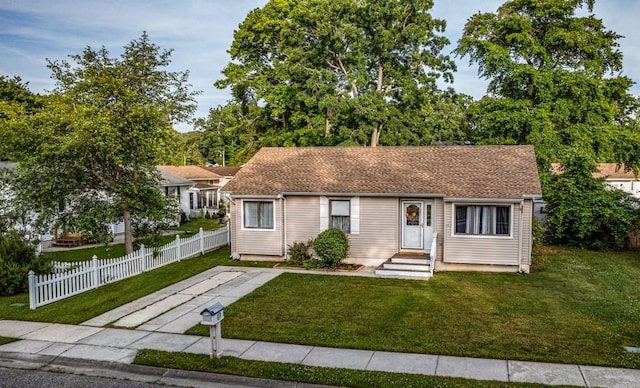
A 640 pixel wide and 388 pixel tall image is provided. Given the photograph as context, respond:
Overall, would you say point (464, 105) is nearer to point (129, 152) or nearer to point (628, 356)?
point (129, 152)

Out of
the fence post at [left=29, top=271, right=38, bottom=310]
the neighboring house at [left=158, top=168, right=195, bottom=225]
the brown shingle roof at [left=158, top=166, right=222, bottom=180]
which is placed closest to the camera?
the fence post at [left=29, top=271, right=38, bottom=310]

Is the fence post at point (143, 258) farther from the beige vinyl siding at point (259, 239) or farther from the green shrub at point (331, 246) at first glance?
the green shrub at point (331, 246)

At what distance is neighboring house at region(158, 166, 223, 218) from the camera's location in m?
36.8

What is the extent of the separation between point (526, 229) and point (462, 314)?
594 centimetres

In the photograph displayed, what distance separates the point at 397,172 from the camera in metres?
18.3

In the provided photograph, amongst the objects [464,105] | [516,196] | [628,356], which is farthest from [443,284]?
[464,105]

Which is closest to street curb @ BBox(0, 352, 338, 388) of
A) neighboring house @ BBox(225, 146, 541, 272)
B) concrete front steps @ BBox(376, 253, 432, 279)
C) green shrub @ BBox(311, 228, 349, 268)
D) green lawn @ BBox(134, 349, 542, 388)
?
green lawn @ BBox(134, 349, 542, 388)

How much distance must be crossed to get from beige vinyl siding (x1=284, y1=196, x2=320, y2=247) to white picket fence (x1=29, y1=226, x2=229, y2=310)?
4.32 metres

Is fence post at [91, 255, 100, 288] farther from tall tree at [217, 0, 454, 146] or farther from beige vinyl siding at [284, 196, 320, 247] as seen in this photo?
tall tree at [217, 0, 454, 146]

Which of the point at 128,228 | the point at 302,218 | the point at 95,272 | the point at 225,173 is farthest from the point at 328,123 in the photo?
the point at 225,173

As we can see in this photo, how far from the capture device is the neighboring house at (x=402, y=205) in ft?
53.2

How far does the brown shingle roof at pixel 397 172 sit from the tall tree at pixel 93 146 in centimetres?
361

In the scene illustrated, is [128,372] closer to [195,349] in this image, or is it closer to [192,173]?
[195,349]

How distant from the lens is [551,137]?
26500 millimetres
